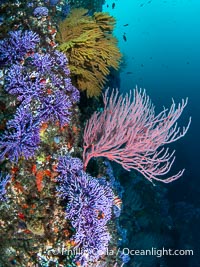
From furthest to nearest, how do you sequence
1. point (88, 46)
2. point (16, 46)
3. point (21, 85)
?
point (88, 46), point (16, 46), point (21, 85)

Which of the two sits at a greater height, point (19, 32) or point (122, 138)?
point (19, 32)

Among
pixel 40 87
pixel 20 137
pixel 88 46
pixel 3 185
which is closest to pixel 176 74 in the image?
pixel 88 46

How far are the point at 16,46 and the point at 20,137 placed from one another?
1255 mm

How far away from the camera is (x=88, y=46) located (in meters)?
3.91

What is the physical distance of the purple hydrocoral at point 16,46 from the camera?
3.17 meters

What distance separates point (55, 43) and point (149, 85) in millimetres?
36339

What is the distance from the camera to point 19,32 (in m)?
3.28

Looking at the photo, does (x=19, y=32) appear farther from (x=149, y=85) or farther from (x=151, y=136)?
(x=149, y=85)

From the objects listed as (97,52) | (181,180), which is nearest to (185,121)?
(181,180)

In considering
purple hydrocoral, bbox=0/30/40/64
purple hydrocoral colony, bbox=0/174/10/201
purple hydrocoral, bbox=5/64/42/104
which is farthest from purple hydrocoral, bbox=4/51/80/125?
purple hydrocoral colony, bbox=0/174/10/201

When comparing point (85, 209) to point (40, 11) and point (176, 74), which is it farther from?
point (176, 74)

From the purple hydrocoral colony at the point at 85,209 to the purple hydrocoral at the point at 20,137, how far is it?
422 millimetres

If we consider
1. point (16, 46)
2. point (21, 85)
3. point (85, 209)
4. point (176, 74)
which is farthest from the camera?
point (176, 74)

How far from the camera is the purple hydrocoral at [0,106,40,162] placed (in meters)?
2.72
